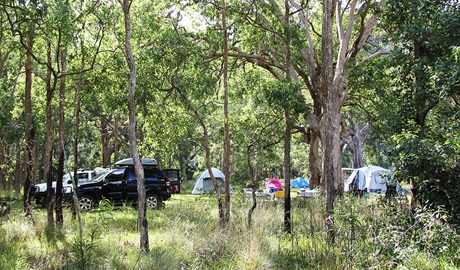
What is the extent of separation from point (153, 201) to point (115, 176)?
1805 millimetres

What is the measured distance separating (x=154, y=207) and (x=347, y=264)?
10.5m

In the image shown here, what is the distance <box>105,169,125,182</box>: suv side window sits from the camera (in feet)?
52.8

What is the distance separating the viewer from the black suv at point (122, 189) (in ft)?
51.3

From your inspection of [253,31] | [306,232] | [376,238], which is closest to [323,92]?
[253,31]

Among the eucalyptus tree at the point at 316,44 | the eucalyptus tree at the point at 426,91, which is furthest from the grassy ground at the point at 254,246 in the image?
the eucalyptus tree at the point at 316,44

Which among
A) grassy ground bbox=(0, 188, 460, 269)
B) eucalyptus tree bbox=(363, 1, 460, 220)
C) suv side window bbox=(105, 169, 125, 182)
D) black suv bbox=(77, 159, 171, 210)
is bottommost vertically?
grassy ground bbox=(0, 188, 460, 269)

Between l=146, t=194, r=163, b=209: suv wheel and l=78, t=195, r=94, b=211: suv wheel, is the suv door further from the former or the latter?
l=146, t=194, r=163, b=209: suv wheel

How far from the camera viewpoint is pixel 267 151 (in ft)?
45.2

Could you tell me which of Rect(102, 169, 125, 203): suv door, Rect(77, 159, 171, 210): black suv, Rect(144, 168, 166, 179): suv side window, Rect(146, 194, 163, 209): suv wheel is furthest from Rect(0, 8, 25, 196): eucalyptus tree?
Rect(146, 194, 163, 209): suv wheel

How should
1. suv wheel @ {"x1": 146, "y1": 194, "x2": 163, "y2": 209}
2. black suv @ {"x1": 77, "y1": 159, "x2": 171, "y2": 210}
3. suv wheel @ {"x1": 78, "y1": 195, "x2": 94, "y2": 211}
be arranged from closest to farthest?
suv wheel @ {"x1": 78, "y1": 195, "x2": 94, "y2": 211}, black suv @ {"x1": 77, "y1": 159, "x2": 171, "y2": 210}, suv wheel @ {"x1": 146, "y1": 194, "x2": 163, "y2": 209}

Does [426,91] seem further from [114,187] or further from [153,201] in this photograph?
[114,187]

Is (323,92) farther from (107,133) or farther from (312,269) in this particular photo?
(107,133)

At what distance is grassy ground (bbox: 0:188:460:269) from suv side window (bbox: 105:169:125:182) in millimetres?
7181

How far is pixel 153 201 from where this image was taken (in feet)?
52.5
